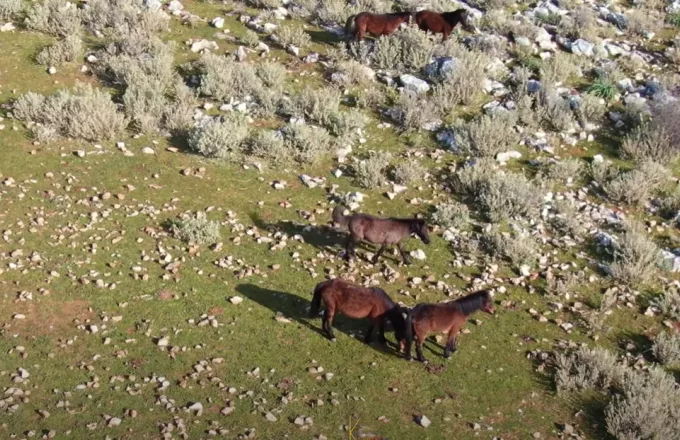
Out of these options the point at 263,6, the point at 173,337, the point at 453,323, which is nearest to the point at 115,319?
the point at 173,337

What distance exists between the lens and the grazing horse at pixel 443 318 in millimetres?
9898

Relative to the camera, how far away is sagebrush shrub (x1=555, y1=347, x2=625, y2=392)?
384 inches

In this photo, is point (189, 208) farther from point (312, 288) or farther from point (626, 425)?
point (626, 425)

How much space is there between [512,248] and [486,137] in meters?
3.70

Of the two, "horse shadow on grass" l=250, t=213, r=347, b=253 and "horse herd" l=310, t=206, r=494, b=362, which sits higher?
"horse herd" l=310, t=206, r=494, b=362

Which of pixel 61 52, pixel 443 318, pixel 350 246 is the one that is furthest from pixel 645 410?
pixel 61 52

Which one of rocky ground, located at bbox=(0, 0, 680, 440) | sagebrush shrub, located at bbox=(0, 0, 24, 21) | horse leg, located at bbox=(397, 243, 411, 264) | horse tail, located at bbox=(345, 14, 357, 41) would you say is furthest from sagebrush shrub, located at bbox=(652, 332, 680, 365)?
sagebrush shrub, located at bbox=(0, 0, 24, 21)

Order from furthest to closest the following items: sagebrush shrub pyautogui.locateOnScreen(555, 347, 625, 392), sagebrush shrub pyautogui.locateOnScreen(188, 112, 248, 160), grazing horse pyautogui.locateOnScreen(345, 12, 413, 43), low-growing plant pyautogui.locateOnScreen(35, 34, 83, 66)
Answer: grazing horse pyautogui.locateOnScreen(345, 12, 413, 43), low-growing plant pyautogui.locateOnScreen(35, 34, 83, 66), sagebrush shrub pyautogui.locateOnScreen(188, 112, 248, 160), sagebrush shrub pyautogui.locateOnScreen(555, 347, 625, 392)

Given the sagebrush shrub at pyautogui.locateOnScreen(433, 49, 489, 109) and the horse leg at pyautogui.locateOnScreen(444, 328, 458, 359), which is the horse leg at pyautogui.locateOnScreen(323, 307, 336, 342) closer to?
the horse leg at pyautogui.locateOnScreen(444, 328, 458, 359)

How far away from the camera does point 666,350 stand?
10.4m

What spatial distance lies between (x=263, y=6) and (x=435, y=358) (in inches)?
572

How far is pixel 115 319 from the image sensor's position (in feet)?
33.7

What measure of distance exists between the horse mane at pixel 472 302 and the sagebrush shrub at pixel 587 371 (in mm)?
1376

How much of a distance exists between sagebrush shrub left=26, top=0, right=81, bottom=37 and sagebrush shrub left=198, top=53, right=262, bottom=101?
4.24 metres
